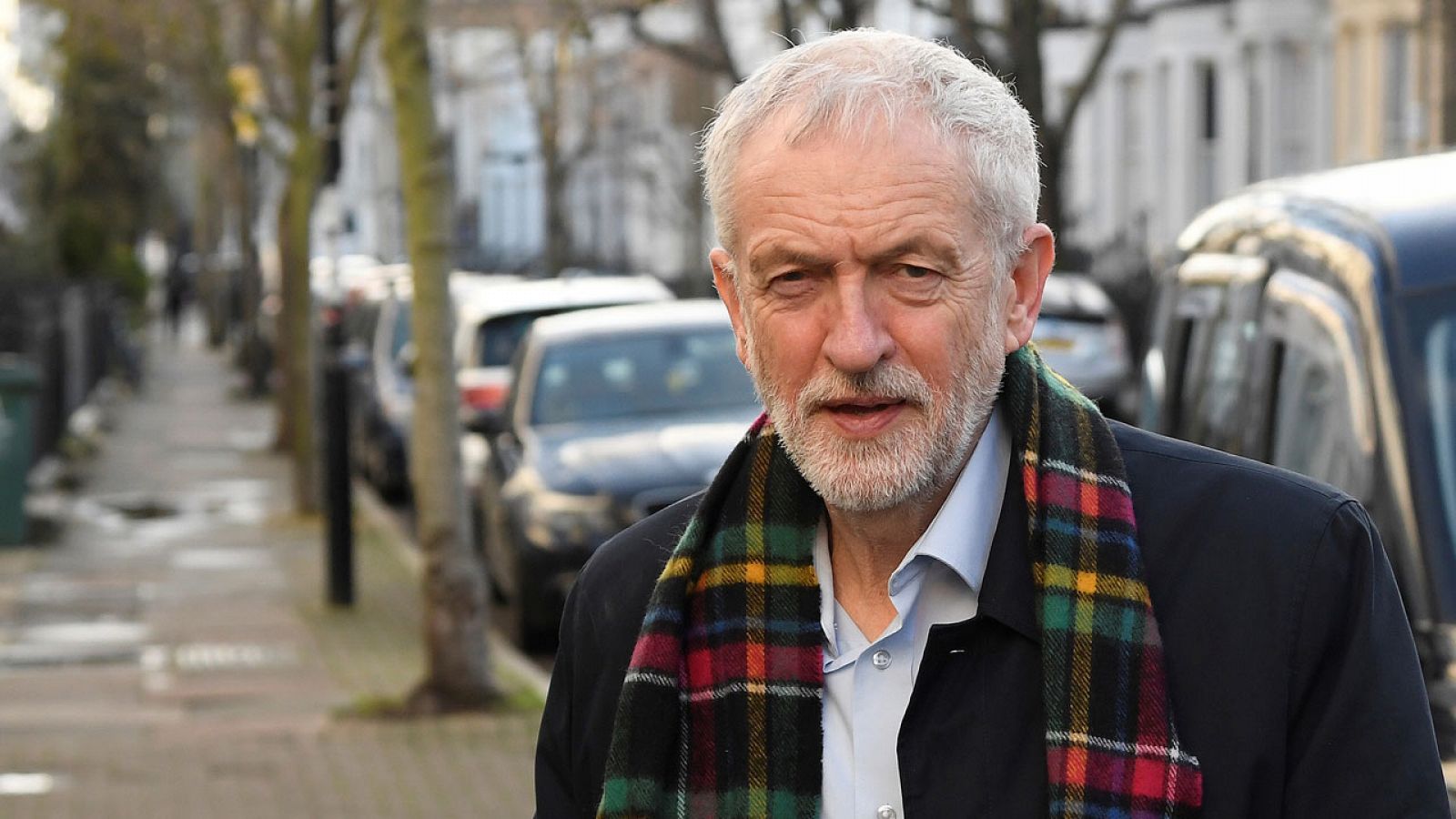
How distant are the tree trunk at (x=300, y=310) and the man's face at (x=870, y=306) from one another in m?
15.9

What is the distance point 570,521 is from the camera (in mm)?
11109

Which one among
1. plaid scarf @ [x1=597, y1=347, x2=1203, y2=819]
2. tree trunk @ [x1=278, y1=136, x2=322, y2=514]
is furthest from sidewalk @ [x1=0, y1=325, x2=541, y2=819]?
plaid scarf @ [x1=597, y1=347, x2=1203, y2=819]

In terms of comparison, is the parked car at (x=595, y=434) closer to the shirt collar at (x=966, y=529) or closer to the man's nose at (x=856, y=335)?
the shirt collar at (x=966, y=529)

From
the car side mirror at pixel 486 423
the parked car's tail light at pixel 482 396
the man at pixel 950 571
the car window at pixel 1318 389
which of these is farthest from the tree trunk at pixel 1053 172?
the man at pixel 950 571

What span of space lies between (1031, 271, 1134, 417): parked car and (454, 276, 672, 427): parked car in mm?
2944

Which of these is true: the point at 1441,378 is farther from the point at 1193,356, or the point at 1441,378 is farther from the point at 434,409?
the point at 434,409

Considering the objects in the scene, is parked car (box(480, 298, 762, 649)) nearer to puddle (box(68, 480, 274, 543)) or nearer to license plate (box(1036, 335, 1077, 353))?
license plate (box(1036, 335, 1077, 353))

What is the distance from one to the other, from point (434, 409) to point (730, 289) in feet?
25.0

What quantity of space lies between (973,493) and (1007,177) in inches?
12.4

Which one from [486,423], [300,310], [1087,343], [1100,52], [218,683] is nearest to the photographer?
[218,683]

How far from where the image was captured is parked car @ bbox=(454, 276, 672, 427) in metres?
15.7

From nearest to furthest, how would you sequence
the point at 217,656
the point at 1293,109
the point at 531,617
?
the point at 531,617 < the point at 217,656 < the point at 1293,109

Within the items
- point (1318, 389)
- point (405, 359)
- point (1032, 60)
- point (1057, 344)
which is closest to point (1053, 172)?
point (1032, 60)

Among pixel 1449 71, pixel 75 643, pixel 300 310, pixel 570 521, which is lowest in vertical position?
pixel 75 643
